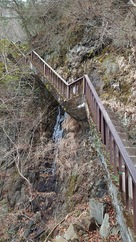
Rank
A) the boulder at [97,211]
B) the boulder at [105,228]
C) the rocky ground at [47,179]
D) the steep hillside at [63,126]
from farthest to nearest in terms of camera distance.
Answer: the steep hillside at [63,126]
the rocky ground at [47,179]
the boulder at [97,211]
the boulder at [105,228]

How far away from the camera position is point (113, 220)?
4383 mm

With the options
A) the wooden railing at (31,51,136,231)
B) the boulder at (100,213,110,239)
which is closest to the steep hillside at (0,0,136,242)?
the boulder at (100,213,110,239)

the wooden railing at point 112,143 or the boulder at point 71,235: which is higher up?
the wooden railing at point 112,143

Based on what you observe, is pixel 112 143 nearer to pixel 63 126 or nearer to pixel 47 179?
pixel 63 126

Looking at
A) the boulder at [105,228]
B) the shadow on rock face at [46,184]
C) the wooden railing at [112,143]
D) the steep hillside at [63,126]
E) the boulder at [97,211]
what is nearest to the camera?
the wooden railing at [112,143]

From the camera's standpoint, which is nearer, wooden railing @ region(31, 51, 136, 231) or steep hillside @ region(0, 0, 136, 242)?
wooden railing @ region(31, 51, 136, 231)

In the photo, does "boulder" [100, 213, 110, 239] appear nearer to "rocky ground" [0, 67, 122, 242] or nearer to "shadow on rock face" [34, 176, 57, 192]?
"rocky ground" [0, 67, 122, 242]

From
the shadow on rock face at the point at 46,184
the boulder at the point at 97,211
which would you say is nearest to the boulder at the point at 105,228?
the boulder at the point at 97,211

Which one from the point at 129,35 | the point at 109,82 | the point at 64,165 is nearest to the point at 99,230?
the point at 64,165

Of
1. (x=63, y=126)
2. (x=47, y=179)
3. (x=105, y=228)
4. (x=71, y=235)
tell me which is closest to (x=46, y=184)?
(x=47, y=179)

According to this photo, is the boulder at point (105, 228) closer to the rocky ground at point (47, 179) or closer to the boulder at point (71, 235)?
the rocky ground at point (47, 179)

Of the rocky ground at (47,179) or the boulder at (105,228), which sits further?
the rocky ground at (47,179)

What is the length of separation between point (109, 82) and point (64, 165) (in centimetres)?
308

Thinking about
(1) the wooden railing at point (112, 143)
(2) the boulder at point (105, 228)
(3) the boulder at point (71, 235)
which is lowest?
(3) the boulder at point (71, 235)
